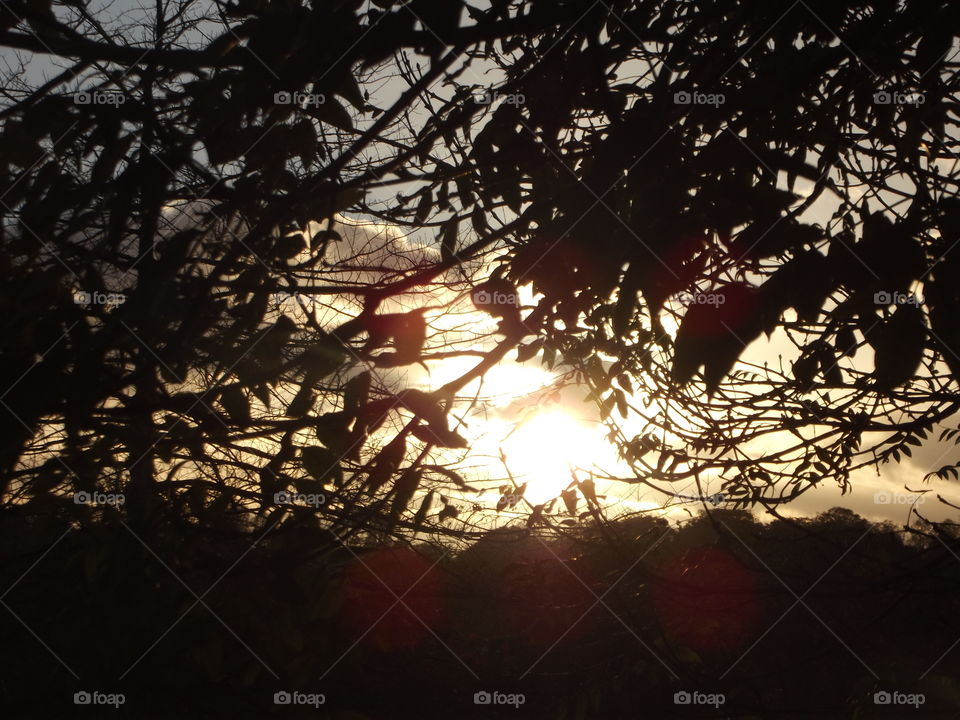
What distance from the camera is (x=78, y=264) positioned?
1.48m

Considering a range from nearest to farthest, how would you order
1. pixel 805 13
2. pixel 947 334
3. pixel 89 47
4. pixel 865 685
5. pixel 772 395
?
1. pixel 947 334
2. pixel 89 47
3. pixel 805 13
4. pixel 772 395
5. pixel 865 685

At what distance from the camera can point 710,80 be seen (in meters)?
1.86

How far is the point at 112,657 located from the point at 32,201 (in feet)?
3.49

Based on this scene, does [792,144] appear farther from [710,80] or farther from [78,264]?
[78,264]

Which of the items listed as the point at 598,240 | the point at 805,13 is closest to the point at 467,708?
the point at 598,240

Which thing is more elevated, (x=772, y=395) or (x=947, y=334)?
(x=772, y=395)

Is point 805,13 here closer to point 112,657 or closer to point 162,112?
point 162,112

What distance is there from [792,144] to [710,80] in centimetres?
36

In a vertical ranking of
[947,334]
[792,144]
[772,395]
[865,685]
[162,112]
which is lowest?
[865,685]

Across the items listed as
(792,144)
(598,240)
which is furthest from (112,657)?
(792,144)

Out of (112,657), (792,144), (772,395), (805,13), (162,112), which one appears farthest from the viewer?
(772,395)

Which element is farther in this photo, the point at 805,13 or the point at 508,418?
the point at 508,418

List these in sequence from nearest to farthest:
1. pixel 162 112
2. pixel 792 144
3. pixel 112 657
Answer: pixel 162 112 → pixel 112 657 → pixel 792 144

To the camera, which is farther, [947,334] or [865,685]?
[865,685]
